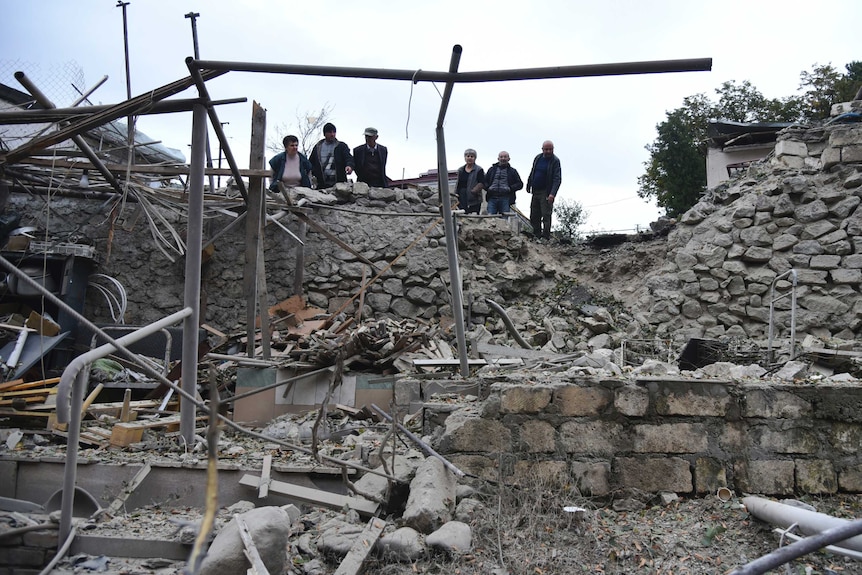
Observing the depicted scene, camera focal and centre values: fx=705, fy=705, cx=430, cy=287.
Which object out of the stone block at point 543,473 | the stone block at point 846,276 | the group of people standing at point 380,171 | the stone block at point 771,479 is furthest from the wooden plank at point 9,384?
the stone block at point 846,276

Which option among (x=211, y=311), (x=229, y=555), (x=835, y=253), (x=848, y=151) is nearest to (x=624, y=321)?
(x=835, y=253)

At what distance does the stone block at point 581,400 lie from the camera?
426cm

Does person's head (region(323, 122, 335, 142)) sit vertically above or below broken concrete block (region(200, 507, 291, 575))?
above

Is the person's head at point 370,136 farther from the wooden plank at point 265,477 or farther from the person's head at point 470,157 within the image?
the wooden plank at point 265,477

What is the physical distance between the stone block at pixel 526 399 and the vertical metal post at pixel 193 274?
2002mm

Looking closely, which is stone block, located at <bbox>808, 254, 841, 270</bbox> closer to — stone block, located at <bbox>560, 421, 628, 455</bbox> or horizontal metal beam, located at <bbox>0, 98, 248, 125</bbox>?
stone block, located at <bbox>560, 421, 628, 455</bbox>

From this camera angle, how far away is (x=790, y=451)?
420cm

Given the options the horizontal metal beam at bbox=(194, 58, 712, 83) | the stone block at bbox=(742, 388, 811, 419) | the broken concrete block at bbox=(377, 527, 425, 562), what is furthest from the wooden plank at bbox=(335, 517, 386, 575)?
the horizontal metal beam at bbox=(194, 58, 712, 83)

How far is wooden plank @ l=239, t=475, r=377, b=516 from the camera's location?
3.85m

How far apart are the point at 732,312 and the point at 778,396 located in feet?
A: 19.1

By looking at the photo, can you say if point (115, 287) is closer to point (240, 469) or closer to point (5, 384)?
point (5, 384)

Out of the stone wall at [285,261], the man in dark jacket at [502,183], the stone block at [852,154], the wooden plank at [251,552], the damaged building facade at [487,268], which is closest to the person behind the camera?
the wooden plank at [251,552]

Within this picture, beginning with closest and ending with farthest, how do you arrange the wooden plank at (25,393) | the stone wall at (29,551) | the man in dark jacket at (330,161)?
the stone wall at (29,551) → the wooden plank at (25,393) → the man in dark jacket at (330,161)

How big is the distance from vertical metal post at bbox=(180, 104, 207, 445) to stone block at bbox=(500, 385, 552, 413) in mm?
2002
